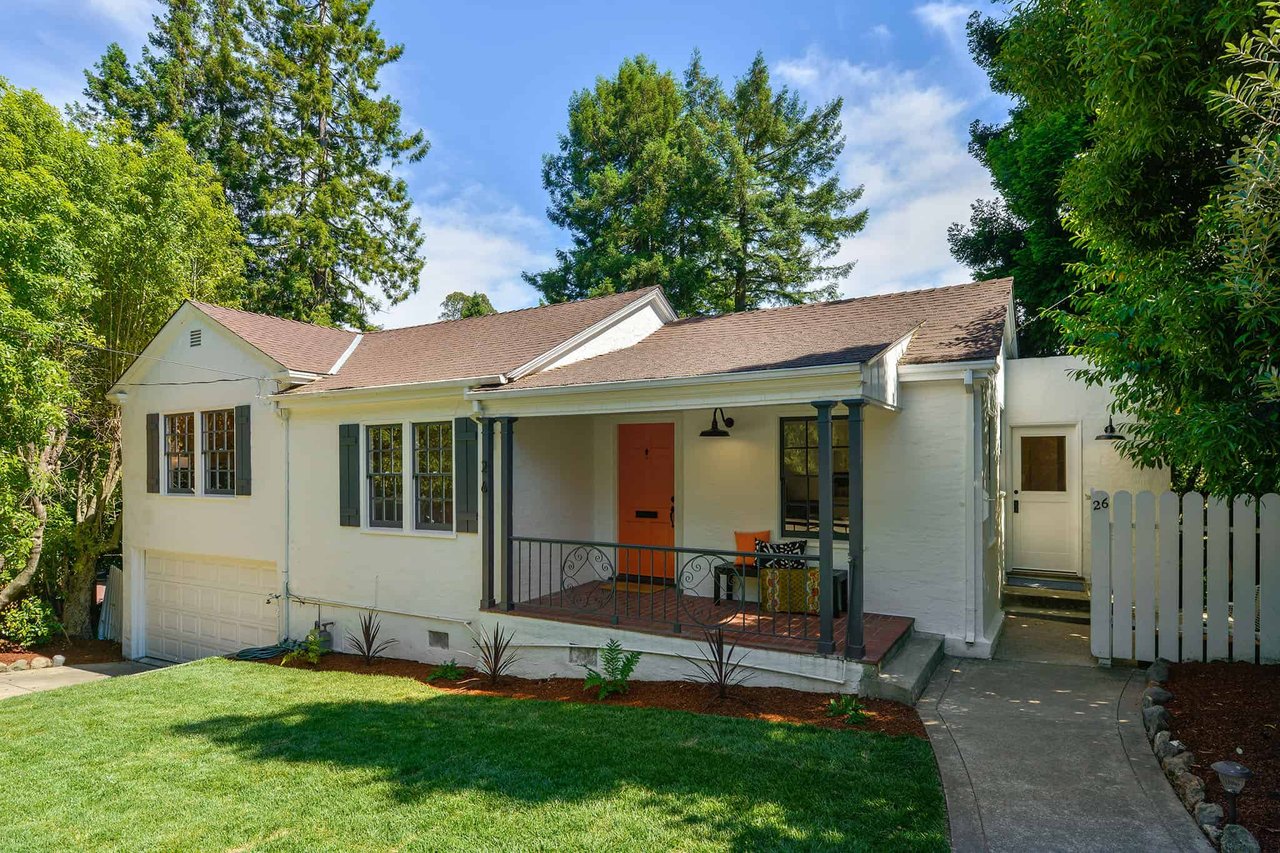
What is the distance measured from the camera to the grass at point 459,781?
3.73m

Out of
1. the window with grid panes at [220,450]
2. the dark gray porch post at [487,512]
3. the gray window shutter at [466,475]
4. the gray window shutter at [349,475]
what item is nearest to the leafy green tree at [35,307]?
the window with grid panes at [220,450]

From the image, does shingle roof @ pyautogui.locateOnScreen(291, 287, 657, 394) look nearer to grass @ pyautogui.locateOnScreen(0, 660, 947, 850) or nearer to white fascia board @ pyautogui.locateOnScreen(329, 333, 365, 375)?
white fascia board @ pyautogui.locateOnScreen(329, 333, 365, 375)

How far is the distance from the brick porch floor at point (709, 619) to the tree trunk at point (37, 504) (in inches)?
411

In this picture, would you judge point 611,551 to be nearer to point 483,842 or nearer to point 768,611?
point 768,611

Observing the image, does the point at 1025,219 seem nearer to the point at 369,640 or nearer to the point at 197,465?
the point at 369,640

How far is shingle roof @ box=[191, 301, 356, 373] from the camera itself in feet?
34.6

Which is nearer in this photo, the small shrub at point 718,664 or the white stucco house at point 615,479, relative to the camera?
the small shrub at point 718,664

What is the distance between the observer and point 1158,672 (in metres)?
5.88

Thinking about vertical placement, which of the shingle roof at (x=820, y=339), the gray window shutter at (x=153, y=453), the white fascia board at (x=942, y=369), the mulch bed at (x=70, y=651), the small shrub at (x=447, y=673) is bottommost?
the mulch bed at (x=70, y=651)

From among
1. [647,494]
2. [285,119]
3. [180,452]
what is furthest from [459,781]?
[285,119]

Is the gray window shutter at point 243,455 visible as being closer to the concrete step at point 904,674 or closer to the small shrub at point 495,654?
the small shrub at point 495,654

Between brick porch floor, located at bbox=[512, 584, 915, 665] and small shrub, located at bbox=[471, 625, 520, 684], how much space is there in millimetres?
331

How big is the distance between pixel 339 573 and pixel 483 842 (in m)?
6.88

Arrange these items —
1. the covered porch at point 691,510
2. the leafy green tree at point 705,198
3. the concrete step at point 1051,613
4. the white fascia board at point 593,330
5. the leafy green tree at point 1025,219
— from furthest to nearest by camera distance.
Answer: the leafy green tree at point 705,198 → the leafy green tree at point 1025,219 → the concrete step at point 1051,613 → the white fascia board at point 593,330 → the covered porch at point 691,510
